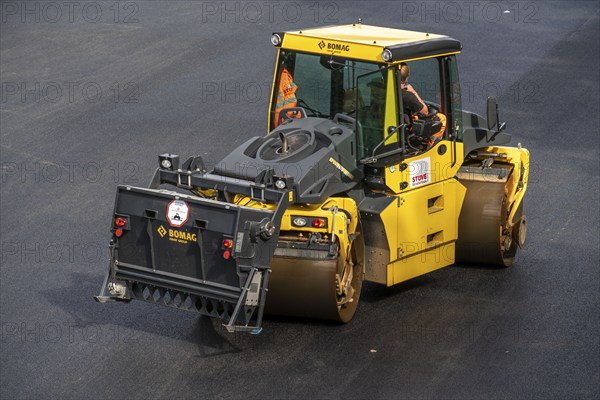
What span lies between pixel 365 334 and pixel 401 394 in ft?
4.07

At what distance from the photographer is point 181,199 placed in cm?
1092

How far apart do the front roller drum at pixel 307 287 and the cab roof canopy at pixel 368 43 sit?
2.16 meters

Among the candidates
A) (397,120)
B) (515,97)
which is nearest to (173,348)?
(397,120)

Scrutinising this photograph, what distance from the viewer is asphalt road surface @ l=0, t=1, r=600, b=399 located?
11102 mm

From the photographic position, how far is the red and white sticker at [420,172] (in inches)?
484

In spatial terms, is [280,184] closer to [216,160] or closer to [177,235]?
[177,235]

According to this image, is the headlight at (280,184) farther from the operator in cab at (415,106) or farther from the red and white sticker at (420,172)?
the operator in cab at (415,106)

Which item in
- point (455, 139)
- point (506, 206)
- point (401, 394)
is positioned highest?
point (455, 139)

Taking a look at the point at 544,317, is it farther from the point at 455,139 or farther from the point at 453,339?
the point at 455,139

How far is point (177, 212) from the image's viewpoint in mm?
10914

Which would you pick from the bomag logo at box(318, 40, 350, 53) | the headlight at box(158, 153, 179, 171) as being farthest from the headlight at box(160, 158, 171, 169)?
the bomag logo at box(318, 40, 350, 53)

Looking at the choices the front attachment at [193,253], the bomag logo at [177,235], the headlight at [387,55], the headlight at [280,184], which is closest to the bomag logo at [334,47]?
the headlight at [387,55]

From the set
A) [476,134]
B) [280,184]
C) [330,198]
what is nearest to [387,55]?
[330,198]

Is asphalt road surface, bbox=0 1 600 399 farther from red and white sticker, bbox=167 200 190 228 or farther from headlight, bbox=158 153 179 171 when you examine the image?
headlight, bbox=158 153 179 171
